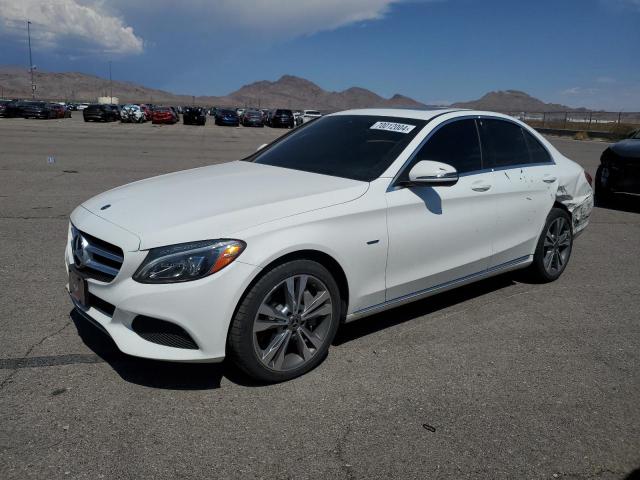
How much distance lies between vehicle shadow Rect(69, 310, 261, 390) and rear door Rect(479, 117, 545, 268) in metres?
2.44

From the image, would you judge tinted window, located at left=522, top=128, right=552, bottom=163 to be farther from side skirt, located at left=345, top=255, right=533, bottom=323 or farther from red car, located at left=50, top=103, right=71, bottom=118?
red car, located at left=50, top=103, right=71, bottom=118

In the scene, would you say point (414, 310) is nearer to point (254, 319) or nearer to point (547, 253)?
point (547, 253)

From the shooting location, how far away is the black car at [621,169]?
9586 mm

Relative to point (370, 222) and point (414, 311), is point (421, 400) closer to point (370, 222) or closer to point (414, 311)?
point (370, 222)

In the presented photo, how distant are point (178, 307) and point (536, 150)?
153 inches

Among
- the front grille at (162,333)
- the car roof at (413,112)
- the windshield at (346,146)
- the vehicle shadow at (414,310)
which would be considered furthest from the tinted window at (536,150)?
the front grille at (162,333)

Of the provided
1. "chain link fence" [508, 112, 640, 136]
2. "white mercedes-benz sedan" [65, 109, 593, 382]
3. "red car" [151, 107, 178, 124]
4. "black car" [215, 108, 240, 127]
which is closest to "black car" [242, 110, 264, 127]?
"black car" [215, 108, 240, 127]

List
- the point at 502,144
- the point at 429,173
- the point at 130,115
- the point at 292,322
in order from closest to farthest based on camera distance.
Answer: the point at 292,322, the point at 429,173, the point at 502,144, the point at 130,115

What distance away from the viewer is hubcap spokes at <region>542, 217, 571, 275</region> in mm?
5430

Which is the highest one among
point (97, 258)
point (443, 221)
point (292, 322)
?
point (443, 221)

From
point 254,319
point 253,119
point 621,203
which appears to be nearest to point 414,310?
point 254,319

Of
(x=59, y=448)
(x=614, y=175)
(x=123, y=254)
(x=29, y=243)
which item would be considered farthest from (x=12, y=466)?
(x=614, y=175)

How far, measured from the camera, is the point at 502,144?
196 inches

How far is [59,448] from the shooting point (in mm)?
2748
